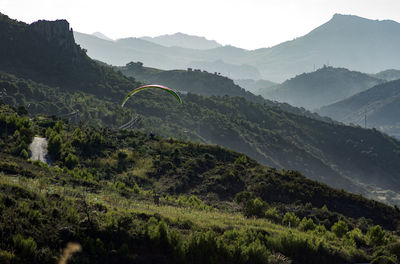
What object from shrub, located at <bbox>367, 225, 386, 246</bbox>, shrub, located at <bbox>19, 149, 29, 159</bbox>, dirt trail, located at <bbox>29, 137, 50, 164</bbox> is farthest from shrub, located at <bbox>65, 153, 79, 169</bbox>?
shrub, located at <bbox>367, 225, 386, 246</bbox>

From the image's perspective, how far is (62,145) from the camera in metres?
58.3

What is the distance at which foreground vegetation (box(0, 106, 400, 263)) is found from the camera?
67.9ft

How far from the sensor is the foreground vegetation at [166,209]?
20.7 metres

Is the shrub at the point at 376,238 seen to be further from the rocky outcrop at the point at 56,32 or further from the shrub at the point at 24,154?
the rocky outcrop at the point at 56,32

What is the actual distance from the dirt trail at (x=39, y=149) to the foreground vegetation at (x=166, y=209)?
1300mm

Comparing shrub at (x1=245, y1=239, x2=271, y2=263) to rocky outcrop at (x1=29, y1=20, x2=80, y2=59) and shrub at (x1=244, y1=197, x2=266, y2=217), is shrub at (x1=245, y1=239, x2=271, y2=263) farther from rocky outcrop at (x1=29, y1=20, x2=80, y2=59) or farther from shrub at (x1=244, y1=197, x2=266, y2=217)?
rocky outcrop at (x1=29, y1=20, x2=80, y2=59)

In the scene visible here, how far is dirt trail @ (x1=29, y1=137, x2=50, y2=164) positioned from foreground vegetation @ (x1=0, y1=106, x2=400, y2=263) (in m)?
1.30

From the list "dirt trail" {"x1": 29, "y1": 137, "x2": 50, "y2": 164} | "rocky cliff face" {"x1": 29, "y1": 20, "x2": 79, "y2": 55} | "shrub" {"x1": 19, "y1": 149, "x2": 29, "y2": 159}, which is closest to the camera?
"shrub" {"x1": 19, "y1": 149, "x2": 29, "y2": 159}

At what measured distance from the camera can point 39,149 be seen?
56.5m

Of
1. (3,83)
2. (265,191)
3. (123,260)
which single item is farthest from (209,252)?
(3,83)

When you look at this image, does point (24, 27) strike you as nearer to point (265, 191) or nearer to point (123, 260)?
point (265, 191)

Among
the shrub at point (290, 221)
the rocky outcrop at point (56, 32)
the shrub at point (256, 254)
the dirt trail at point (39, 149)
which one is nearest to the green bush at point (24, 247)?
the shrub at point (256, 254)

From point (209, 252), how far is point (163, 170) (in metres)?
40.0

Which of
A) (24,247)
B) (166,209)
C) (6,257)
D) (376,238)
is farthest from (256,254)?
(376,238)
